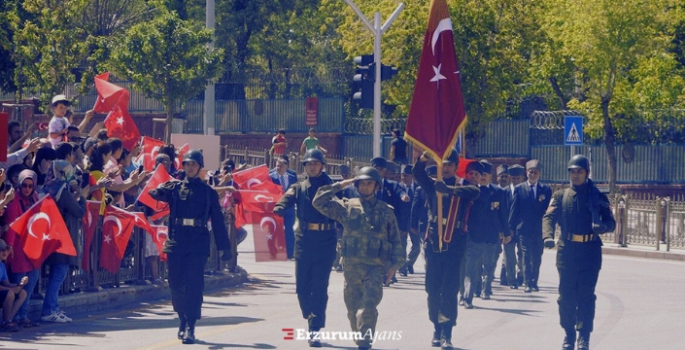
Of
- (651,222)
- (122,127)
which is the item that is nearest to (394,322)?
(122,127)

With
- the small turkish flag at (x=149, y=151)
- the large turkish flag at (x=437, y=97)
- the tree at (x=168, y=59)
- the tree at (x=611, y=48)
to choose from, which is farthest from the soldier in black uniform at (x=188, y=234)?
the tree at (x=611, y=48)

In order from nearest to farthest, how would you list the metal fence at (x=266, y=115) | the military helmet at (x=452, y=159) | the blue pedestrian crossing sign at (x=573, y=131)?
the military helmet at (x=452, y=159) < the blue pedestrian crossing sign at (x=573, y=131) < the metal fence at (x=266, y=115)

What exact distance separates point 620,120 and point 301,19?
1686cm

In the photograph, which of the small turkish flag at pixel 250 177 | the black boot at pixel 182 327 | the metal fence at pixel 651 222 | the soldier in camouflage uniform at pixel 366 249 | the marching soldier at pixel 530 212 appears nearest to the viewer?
the soldier in camouflage uniform at pixel 366 249

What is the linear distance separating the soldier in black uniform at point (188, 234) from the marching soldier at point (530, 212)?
7.58 m

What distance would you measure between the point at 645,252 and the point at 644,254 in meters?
0.08

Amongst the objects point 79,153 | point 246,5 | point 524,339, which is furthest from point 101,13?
point 524,339

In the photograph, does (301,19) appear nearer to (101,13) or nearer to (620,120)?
(101,13)

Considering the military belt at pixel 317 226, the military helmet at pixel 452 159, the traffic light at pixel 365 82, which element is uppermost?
the traffic light at pixel 365 82

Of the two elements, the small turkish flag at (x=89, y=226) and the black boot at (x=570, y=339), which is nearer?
the black boot at (x=570, y=339)

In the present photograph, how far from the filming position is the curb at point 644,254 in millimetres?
27531

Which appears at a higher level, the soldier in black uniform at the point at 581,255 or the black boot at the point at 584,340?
the soldier in black uniform at the point at 581,255

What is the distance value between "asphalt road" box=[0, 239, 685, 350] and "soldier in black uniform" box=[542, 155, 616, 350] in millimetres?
564

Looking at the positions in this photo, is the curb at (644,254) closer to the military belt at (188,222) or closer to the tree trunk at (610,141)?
the tree trunk at (610,141)
